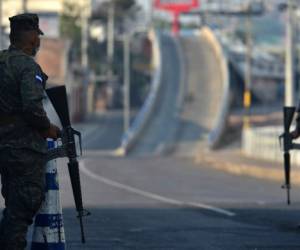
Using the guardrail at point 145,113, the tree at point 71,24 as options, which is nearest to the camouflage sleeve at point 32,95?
the guardrail at point 145,113

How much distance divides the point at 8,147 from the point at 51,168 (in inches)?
18.1

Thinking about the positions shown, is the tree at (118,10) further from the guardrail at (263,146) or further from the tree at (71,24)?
the guardrail at (263,146)

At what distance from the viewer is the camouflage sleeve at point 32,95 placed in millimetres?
7664

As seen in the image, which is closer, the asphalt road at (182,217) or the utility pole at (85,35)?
the asphalt road at (182,217)

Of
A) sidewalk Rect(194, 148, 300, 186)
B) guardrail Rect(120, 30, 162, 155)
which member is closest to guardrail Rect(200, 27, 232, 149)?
guardrail Rect(120, 30, 162, 155)

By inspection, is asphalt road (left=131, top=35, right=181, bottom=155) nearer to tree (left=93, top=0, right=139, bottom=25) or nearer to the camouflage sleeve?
tree (left=93, top=0, right=139, bottom=25)

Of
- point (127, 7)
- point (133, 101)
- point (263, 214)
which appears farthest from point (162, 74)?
point (263, 214)

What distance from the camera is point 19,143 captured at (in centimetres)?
778

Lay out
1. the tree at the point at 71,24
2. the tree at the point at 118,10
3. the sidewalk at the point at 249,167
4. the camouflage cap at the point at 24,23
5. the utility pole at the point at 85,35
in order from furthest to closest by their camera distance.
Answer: the tree at the point at 118,10 < the tree at the point at 71,24 < the utility pole at the point at 85,35 < the sidewalk at the point at 249,167 < the camouflage cap at the point at 24,23

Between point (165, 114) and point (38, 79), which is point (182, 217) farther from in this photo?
point (165, 114)

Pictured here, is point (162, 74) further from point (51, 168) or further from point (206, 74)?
point (51, 168)

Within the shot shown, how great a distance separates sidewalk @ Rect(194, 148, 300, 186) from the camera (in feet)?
98.8

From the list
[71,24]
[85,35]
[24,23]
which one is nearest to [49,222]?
[24,23]

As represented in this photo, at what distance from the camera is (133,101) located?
393ft
